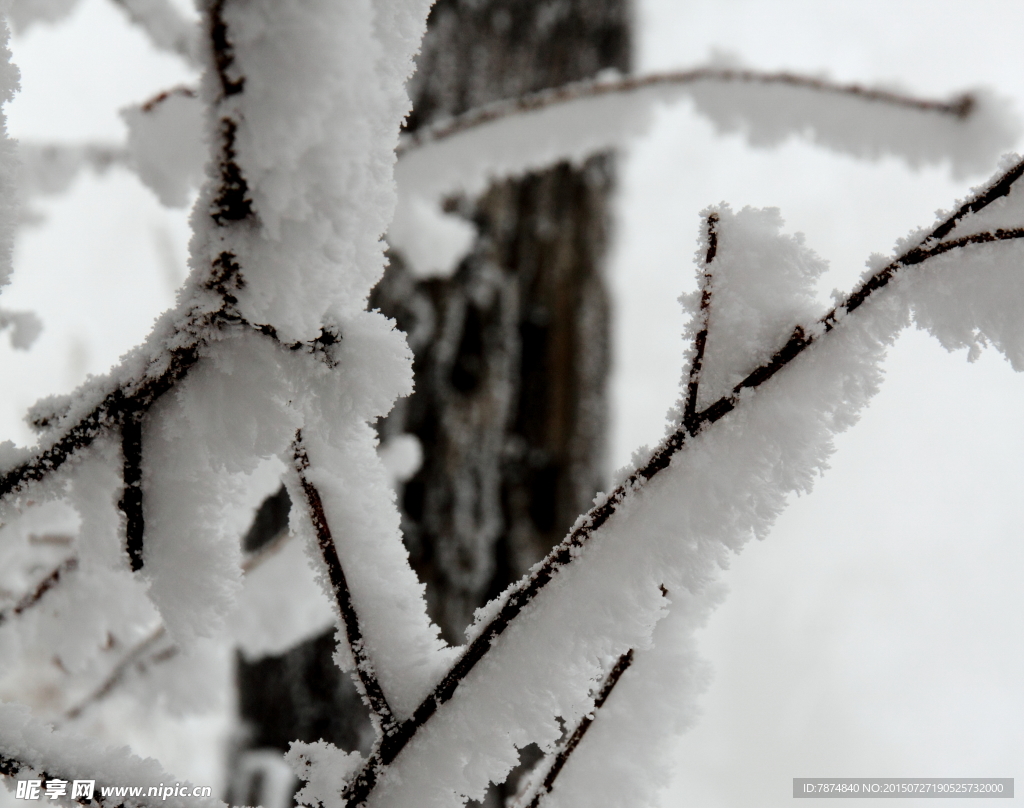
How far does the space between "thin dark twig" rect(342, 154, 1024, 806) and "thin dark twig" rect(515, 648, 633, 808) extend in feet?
0.27

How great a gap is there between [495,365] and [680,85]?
0.59 meters

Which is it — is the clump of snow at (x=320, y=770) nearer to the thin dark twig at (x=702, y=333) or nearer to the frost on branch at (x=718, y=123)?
the thin dark twig at (x=702, y=333)

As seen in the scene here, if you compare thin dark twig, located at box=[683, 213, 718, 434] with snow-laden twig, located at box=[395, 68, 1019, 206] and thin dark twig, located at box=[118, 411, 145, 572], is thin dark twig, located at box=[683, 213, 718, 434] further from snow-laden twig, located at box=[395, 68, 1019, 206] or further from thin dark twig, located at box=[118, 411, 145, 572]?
snow-laden twig, located at box=[395, 68, 1019, 206]

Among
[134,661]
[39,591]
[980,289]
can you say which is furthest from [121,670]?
[980,289]

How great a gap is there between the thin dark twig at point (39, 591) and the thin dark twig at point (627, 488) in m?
0.30

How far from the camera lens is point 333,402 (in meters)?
0.22

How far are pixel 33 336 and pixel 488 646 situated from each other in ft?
0.91

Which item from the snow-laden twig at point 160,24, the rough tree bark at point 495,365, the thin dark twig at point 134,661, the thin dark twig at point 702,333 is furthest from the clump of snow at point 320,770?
the rough tree bark at point 495,365

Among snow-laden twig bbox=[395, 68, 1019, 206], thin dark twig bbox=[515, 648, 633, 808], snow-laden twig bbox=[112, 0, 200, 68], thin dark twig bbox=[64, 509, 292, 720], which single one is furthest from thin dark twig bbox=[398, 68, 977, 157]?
thin dark twig bbox=[515, 648, 633, 808]

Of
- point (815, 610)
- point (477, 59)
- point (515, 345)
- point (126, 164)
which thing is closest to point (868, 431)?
point (815, 610)

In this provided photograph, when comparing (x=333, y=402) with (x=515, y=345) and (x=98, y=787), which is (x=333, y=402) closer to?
(x=98, y=787)

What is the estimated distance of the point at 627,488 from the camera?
25cm

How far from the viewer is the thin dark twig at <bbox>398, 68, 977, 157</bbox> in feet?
1.92

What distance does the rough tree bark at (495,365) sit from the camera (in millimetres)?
1056
